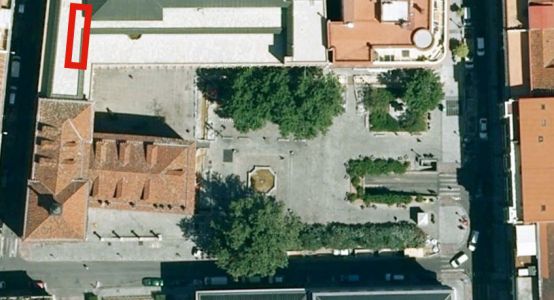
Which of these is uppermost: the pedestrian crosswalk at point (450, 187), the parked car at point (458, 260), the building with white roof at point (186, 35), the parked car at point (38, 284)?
the building with white roof at point (186, 35)

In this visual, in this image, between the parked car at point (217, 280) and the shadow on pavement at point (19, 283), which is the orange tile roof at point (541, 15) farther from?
the shadow on pavement at point (19, 283)

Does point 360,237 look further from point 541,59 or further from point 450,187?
point 541,59

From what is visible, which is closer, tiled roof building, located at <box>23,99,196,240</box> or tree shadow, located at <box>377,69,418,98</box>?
tiled roof building, located at <box>23,99,196,240</box>

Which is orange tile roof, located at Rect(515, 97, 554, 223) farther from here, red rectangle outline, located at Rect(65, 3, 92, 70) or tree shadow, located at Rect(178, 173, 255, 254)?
red rectangle outline, located at Rect(65, 3, 92, 70)

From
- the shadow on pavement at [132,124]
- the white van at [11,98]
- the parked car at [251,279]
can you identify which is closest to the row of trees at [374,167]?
the parked car at [251,279]

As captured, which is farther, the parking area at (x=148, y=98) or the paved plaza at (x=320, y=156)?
the parking area at (x=148, y=98)


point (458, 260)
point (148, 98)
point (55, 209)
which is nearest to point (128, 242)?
point (55, 209)

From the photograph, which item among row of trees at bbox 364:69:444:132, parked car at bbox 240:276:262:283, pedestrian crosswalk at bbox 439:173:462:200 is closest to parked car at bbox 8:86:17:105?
parked car at bbox 240:276:262:283
